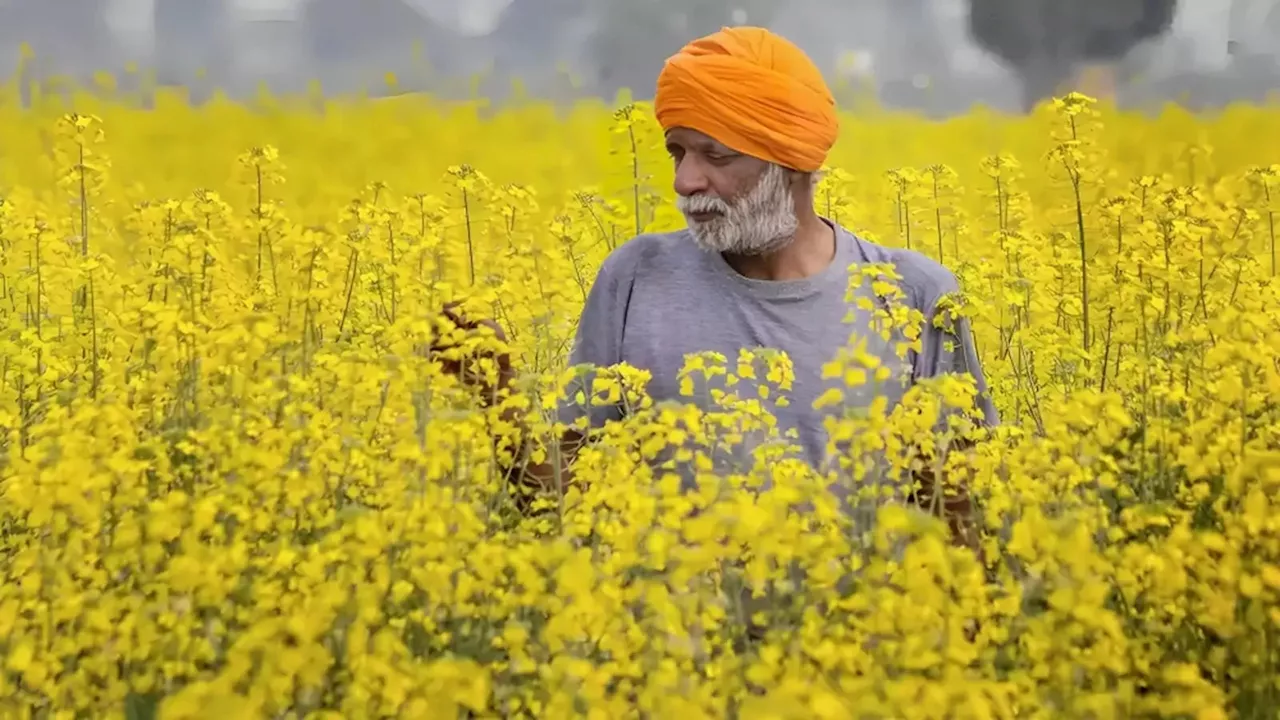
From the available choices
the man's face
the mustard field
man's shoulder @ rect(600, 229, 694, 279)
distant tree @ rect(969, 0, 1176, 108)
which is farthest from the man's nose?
distant tree @ rect(969, 0, 1176, 108)

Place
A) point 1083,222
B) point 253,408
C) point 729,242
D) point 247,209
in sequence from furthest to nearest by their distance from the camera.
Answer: point 1083,222, point 247,209, point 729,242, point 253,408

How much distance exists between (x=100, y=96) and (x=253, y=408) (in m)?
0.79

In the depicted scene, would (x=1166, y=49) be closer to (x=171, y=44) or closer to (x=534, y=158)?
(x=534, y=158)

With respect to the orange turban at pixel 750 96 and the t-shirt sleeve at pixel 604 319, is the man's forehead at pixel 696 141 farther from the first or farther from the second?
the t-shirt sleeve at pixel 604 319

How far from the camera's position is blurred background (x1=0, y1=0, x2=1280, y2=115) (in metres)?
1.83

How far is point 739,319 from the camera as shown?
158 cm

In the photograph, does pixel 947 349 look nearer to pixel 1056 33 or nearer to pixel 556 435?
pixel 556 435

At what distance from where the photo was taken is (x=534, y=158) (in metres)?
1.88

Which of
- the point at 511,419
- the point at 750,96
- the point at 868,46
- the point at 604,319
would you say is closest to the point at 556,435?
the point at 511,419

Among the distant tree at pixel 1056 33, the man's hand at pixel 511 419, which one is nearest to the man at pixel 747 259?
the man's hand at pixel 511 419

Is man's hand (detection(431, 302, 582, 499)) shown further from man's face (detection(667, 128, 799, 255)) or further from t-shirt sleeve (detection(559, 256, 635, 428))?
man's face (detection(667, 128, 799, 255))

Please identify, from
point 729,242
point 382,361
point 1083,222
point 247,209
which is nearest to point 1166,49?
point 1083,222

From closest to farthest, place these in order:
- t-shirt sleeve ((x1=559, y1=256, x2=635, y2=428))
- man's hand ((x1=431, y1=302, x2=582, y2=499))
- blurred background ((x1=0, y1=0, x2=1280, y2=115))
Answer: man's hand ((x1=431, y1=302, x2=582, y2=499)), t-shirt sleeve ((x1=559, y1=256, x2=635, y2=428)), blurred background ((x1=0, y1=0, x2=1280, y2=115))

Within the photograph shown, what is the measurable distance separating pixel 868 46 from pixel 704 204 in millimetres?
571
